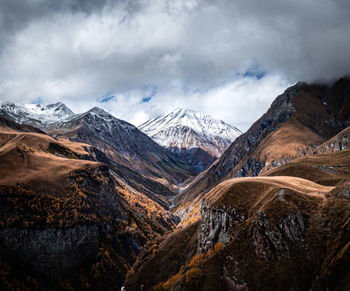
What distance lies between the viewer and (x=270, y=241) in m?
58.4

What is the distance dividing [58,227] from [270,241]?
83901mm

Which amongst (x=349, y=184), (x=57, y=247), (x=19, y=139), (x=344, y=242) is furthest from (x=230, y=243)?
(x=19, y=139)

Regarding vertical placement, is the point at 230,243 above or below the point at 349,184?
above

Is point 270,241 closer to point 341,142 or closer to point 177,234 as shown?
point 177,234

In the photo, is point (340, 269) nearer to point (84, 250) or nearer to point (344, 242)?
point (344, 242)

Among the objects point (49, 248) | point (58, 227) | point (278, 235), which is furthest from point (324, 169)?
point (49, 248)

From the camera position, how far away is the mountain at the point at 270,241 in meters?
49.1

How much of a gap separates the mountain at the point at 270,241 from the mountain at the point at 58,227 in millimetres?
27926

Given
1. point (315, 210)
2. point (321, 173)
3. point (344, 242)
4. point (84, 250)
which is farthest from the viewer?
point (321, 173)

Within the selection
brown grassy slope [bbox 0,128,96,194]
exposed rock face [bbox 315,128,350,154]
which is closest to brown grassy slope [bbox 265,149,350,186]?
exposed rock face [bbox 315,128,350,154]

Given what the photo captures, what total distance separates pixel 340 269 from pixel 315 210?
1965 cm

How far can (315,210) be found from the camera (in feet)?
201

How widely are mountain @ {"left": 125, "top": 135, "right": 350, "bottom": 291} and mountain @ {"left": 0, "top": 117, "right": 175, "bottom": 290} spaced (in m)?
27.9

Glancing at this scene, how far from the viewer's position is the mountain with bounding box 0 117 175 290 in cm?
8662
